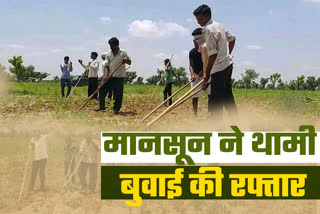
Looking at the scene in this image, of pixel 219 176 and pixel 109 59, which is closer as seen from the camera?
pixel 219 176

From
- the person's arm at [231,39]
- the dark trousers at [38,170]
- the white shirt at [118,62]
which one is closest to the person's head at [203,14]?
the person's arm at [231,39]

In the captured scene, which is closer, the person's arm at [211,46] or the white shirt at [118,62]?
the person's arm at [211,46]

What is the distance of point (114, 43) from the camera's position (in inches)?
233

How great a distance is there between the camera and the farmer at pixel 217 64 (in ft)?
11.1

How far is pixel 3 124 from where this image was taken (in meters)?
4.94

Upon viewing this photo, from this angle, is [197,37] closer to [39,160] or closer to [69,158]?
[69,158]

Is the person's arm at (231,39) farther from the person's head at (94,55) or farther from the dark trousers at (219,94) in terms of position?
the person's head at (94,55)

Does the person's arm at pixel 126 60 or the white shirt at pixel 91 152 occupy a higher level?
the person's arm at pixel 126 60

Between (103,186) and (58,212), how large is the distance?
0.51m

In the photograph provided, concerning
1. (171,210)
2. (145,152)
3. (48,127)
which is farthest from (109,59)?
(171,210)

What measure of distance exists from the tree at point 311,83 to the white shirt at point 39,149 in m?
72.9

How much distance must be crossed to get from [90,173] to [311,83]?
75887 millimetres

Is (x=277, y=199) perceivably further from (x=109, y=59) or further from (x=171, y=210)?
(x=109, y=59)

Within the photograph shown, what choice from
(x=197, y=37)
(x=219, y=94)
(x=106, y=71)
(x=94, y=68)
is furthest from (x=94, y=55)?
(x=219, y=94)
